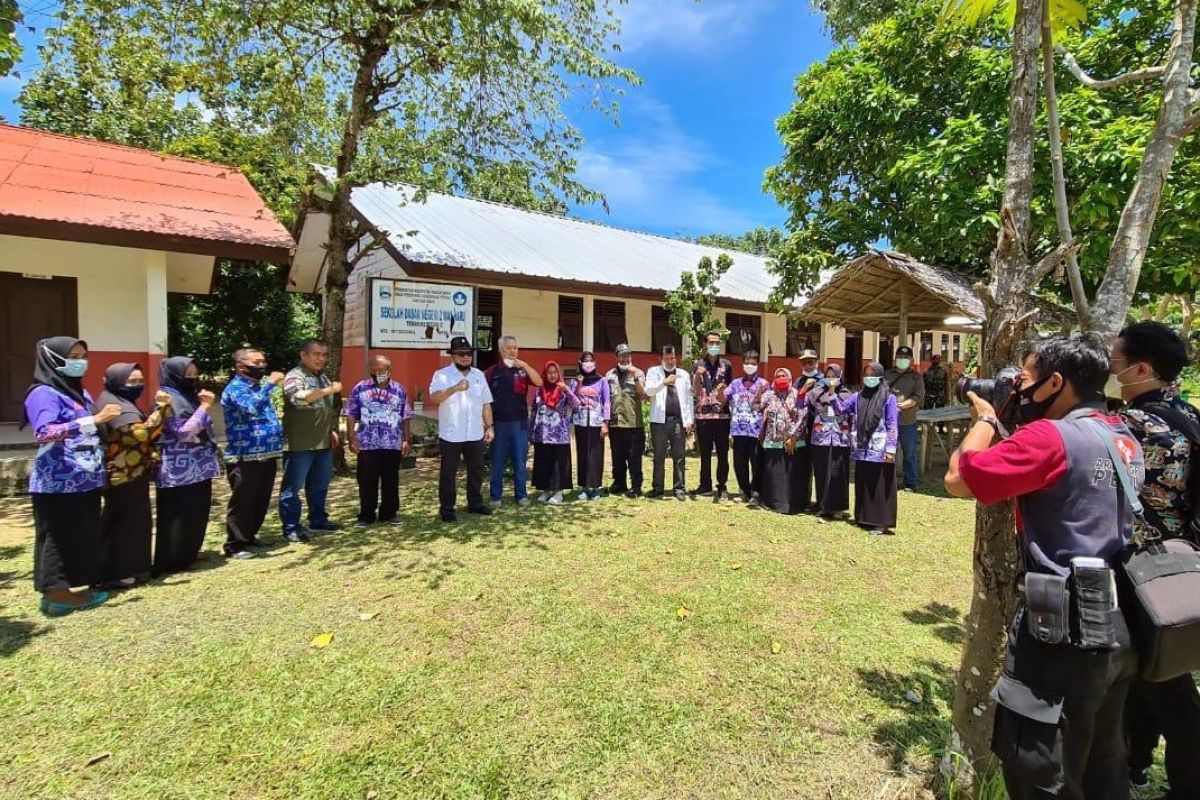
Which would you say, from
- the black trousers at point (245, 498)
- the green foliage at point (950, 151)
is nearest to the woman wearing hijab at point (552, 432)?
the black trousers at point (245, 498)

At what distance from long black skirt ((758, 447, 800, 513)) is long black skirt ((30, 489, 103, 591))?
5.69 meters

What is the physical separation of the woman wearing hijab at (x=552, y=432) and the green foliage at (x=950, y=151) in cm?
555

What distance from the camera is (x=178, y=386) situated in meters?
4.39

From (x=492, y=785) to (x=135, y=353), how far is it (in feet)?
28.1

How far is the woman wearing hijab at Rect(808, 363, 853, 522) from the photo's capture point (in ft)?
20.7

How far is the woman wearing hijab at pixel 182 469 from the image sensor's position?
4.28 m

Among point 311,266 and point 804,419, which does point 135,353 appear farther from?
point 804,419

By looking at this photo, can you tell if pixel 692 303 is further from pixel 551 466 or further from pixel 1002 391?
pixel 1002 391

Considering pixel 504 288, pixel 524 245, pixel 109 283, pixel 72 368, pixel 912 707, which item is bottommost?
pixel 912 707

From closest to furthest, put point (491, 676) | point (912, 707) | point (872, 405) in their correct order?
point (912, 707) < point (491, 676) < point (872, 405)

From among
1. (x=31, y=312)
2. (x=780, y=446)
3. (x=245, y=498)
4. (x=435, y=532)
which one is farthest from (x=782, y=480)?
(x=31, y=312)

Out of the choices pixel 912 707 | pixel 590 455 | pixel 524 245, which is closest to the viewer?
pixel 912 707

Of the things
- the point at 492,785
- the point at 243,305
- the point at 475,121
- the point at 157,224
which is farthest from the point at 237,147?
the point at 243,305

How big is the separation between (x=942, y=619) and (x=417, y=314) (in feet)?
27.5
